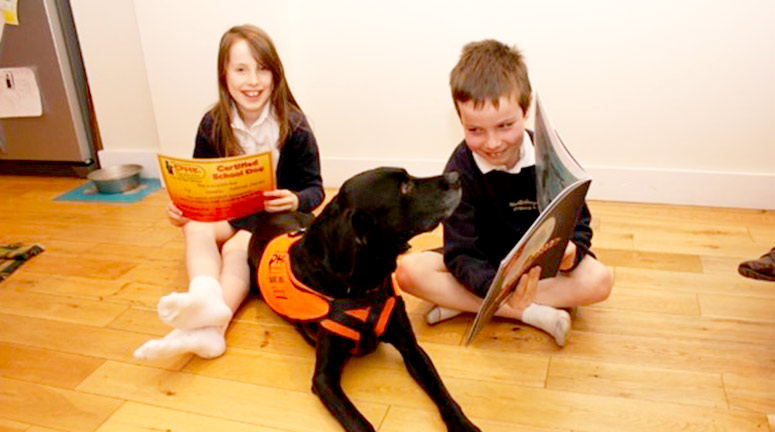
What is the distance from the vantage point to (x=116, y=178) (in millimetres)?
2428

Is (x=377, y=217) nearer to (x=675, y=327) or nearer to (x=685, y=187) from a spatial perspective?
(x=675, y=327)

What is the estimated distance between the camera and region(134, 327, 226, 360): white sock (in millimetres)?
1234

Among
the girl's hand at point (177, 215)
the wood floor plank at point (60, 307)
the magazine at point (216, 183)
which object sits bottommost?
the wood floor plank at point (60, 307)

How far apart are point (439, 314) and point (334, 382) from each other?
371 mm

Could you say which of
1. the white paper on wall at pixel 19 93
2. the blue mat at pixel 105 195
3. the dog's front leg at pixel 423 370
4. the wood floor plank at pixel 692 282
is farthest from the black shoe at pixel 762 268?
the white paper on wall at pixel 19 93

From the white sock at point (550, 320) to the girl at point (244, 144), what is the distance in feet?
2.15

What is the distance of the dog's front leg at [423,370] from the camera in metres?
1.06

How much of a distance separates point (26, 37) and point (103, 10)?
36cm

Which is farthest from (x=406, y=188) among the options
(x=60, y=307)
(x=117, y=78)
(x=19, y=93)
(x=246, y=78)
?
(x=19, y=93)

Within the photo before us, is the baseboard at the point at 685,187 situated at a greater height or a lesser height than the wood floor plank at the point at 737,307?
greater

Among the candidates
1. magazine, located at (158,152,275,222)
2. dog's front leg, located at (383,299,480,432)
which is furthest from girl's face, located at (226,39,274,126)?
dog's front leg, located at (383,299,480,432)

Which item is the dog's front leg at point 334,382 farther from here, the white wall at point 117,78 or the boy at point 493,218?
the white wall at point 117,78

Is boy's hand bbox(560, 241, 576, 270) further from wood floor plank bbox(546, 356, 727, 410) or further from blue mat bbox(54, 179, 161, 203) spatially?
blue mat bbox(54, 179, 161, 203)

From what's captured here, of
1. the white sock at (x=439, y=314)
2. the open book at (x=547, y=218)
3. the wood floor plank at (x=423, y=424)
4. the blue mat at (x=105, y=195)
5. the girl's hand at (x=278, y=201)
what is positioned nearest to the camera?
the open book at (x=547, y=218)
